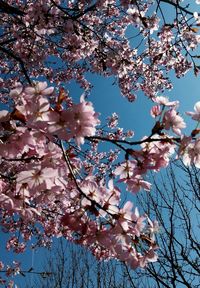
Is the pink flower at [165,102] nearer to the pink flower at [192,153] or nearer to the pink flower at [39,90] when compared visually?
the pink flower at [192,153]

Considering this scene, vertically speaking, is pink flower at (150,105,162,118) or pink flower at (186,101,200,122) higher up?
pink flower at (150,105,162,118)

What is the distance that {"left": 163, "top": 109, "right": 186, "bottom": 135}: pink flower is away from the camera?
1.99m

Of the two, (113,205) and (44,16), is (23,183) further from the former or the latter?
(44,16)

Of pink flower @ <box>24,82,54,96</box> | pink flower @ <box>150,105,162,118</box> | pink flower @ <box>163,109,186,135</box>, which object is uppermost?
pink flower @ <box>24,82,54,96</box>

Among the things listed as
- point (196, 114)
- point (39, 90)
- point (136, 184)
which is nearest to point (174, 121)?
point (196, 114)

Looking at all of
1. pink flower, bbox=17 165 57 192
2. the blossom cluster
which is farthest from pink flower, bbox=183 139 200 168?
pink flower, bbox=17 165 57 192

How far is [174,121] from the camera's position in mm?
1992

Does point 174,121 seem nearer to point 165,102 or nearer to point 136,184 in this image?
point 165,102

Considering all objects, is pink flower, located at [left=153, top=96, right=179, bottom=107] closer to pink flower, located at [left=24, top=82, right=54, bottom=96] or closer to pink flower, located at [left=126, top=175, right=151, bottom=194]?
pink flower, located at [left=126, top=175, right=151, bottom=194]

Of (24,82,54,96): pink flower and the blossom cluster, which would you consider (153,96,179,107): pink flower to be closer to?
the blossom cluster

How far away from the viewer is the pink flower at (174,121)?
1990mm

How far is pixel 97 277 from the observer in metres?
9.48

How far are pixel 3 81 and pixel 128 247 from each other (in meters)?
7.73

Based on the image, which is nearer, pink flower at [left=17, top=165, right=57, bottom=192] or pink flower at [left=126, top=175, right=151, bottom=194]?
pink flower at [left=17, top=165, right=57, bottom=192]
